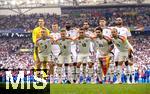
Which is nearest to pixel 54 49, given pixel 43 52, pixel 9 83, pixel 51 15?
pixel 43 52

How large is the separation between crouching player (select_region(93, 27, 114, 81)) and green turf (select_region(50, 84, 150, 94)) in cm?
319

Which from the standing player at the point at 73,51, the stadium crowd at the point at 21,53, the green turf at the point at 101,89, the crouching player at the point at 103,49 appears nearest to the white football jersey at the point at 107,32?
the crouching player at the point at 103,49

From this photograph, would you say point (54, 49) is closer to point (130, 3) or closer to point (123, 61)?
point (123, 61)

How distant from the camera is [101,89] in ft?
38.7

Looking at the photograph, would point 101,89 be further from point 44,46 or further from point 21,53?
point 21,53

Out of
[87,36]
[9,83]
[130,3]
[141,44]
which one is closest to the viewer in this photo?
[9,83]

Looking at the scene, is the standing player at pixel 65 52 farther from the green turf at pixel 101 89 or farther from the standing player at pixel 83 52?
the green turf at pixel 101 89

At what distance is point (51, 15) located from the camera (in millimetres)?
49781

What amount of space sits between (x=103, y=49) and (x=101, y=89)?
368 centimetres

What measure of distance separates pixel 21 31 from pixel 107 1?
1008 cm

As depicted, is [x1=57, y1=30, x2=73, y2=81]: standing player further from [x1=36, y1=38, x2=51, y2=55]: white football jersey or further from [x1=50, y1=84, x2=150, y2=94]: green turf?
[x1=50, y1=84, x2=150, y2=94]: green turf

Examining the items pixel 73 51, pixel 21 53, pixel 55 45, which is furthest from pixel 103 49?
pixel 21 53

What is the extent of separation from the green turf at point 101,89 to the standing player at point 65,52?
3.13m

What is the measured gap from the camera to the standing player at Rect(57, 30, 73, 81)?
15.3 meters
